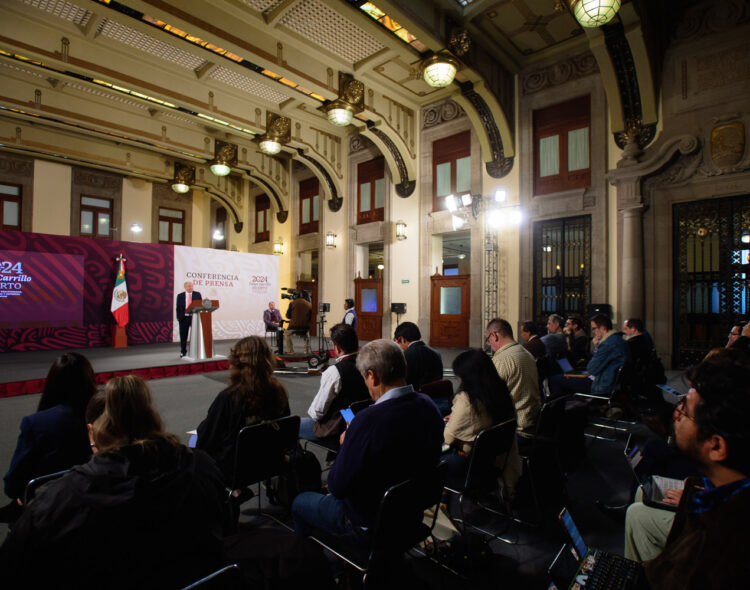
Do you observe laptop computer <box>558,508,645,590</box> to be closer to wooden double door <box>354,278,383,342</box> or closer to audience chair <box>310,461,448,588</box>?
audience chair <box>310,461,448,588</box>

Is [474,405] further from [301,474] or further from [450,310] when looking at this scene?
[450,310]

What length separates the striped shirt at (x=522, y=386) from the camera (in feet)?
8.93

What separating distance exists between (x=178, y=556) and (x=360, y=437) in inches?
A: 26.8

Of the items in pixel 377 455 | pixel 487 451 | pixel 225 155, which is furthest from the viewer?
pixel 225 155

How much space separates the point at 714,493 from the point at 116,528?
157 cm

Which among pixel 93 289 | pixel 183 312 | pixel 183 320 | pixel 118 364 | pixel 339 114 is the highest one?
pixel 339 114

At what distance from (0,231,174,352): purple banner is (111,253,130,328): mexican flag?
21 centimetres

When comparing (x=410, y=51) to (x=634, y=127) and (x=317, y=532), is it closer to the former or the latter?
(x=634, y=127)

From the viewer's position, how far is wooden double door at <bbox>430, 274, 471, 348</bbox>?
33.8 ft

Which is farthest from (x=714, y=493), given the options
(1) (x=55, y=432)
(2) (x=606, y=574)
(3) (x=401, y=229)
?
(3) (x=401, y=229)

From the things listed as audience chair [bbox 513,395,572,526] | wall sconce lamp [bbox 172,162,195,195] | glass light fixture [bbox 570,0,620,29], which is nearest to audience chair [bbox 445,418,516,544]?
audience chair [bbox 513,395,572,526]

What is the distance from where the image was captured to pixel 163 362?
7.32 metres

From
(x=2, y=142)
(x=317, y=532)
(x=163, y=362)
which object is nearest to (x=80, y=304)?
(x=163, y=362)

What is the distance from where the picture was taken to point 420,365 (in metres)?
3.44
